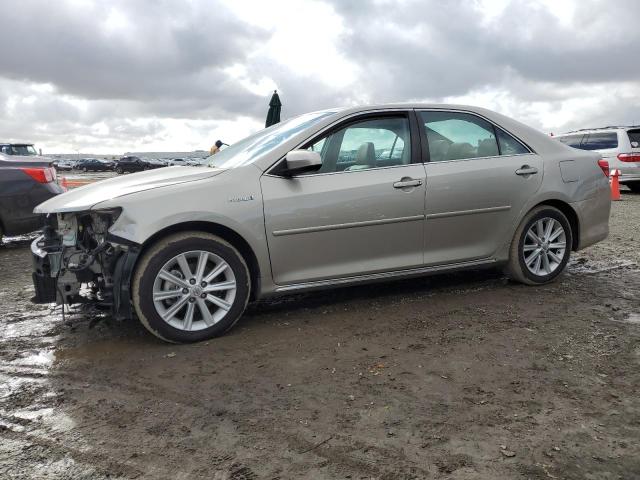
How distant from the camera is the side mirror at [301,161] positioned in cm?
385

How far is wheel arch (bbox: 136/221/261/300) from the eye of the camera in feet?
12.0

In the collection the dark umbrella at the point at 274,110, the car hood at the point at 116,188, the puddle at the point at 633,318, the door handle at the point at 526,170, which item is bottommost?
the puddle at the point at 633,318

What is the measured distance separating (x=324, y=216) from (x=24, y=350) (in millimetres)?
2210

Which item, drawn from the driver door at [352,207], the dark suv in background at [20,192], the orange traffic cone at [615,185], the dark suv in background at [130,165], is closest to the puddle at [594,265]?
the driver door at [352,207]

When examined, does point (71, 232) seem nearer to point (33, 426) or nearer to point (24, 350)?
point (24, 350)

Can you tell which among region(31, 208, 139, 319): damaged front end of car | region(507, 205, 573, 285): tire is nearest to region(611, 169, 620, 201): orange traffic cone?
region(507, 205, 573, 285): tire

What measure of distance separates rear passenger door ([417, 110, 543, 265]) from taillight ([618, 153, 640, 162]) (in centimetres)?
1084

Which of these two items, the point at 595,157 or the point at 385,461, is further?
the point at 595,157

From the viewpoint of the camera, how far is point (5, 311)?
15.3 feet

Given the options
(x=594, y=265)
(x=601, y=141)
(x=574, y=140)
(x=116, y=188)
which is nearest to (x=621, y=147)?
(x=601, y=141)

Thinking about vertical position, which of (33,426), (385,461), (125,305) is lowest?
(385,461)

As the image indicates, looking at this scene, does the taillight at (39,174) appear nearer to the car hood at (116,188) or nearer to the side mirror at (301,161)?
the car hood at (116,188)

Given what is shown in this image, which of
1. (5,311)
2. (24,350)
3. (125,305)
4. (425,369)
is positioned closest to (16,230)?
(5,311)

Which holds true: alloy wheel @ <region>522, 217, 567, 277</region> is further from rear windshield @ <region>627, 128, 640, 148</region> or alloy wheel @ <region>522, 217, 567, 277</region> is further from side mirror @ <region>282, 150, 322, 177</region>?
rear windshield @ <region>627, 128, 640, 148</region>
